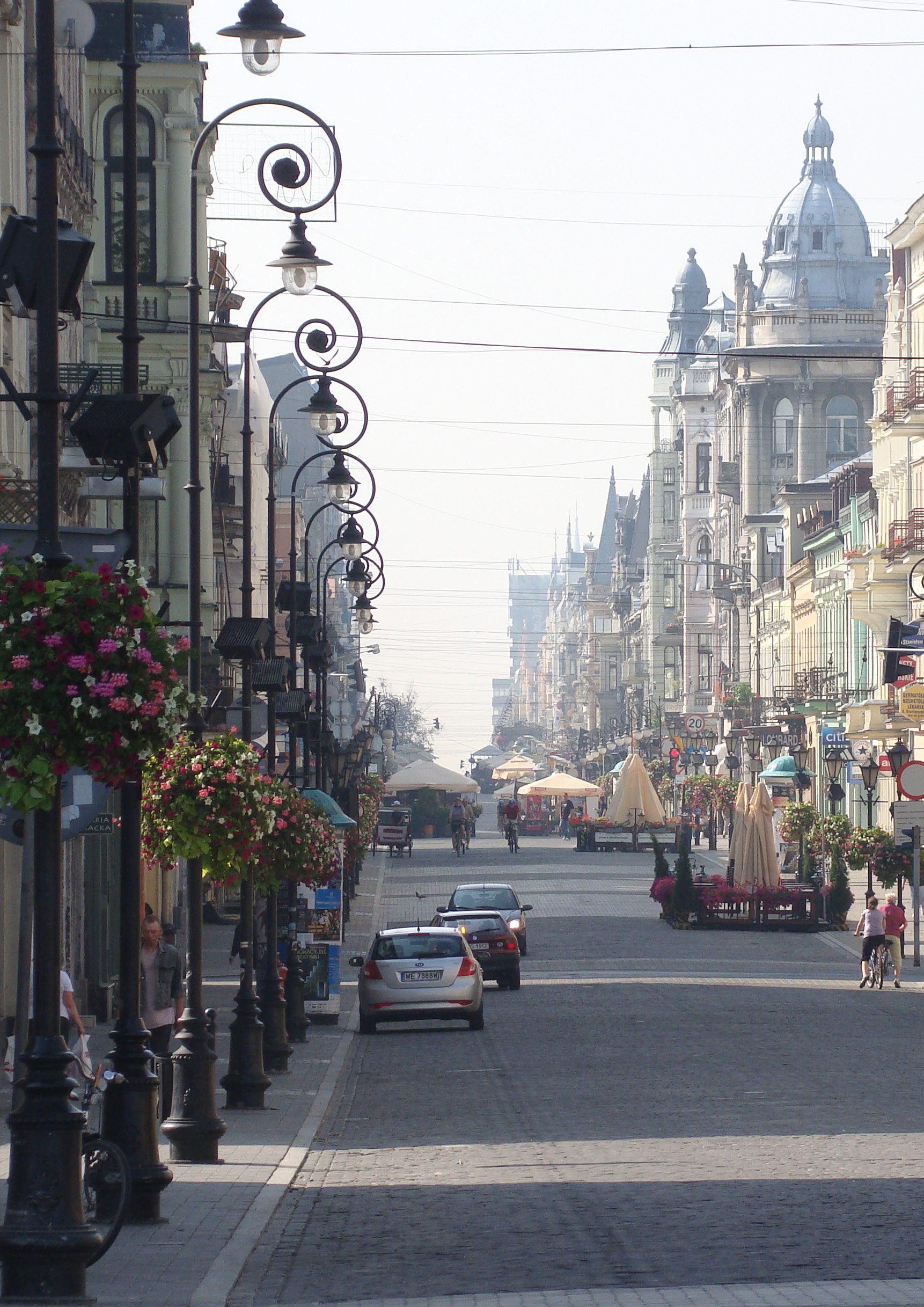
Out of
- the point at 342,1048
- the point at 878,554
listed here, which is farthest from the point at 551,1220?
the point at 878,554

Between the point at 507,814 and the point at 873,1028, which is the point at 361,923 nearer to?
the point at 873,1028

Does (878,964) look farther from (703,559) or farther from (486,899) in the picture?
(703,559)

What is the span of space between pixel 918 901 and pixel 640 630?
407ft

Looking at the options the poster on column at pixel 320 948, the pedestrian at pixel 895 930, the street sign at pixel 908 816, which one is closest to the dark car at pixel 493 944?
the poster on column at pixel 320 948

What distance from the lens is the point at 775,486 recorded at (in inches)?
4168

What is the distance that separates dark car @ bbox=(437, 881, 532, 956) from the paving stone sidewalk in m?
11.9

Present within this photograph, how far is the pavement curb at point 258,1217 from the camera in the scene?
32.6 feet

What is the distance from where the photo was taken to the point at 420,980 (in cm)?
2606

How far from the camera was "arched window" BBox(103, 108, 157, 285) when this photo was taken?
33562mm

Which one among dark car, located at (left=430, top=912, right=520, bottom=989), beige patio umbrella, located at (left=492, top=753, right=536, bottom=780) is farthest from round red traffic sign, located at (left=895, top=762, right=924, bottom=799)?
beige patio umbrella, located at (left=492, top=753, right=536, bottom=780)

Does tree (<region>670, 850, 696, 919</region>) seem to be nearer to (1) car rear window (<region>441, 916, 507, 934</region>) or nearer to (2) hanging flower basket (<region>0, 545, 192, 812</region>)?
(1) car rear window (<region>441, 916, 507, 934</region>)

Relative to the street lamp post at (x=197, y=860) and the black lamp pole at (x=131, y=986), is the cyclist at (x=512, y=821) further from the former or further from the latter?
the black lamp pole at (x=131, y=986)

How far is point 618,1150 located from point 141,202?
72.1 ft

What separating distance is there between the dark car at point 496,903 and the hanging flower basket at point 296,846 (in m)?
11.8
